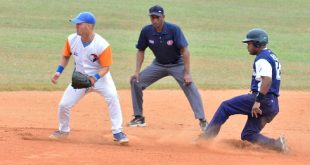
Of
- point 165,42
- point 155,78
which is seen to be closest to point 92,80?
point 165,42

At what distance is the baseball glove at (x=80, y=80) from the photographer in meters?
8.99

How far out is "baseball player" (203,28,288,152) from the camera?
893 cm

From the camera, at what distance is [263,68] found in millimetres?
8883

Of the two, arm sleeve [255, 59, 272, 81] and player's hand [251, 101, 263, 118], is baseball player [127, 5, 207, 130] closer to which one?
player's hand [251, 101, 263, 118]

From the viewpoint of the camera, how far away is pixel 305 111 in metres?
13.3

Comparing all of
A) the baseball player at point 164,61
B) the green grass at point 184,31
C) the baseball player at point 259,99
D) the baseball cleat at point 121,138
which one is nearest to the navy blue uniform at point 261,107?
the baseball player at point 259,99

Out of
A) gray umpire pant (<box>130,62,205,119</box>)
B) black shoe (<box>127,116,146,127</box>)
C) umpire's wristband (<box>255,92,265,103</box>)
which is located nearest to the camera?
umpire's wristband (<box>255,92,265,103</box>)

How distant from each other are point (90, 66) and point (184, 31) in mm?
21076

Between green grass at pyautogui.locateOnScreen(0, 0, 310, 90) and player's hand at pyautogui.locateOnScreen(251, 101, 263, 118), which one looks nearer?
player's hand at pyautogui.locateOnScreen(251, 101, 263, 118)

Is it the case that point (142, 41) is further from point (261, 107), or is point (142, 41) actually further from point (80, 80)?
point (261, 107)

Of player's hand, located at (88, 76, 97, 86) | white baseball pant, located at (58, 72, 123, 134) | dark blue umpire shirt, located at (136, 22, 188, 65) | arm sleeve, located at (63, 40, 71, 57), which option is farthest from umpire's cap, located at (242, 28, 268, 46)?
arm sleeve, located at (63, 40, 71, 57)

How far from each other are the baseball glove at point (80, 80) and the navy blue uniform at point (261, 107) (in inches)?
72.9

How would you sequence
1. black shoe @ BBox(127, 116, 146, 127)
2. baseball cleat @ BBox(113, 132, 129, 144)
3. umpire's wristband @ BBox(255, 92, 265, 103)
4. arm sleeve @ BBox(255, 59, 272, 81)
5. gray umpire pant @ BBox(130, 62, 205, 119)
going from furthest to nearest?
black shoe @ BBox(127, 116, 146, 127), gray umpire pant @ BBox(130, 62, 205, 119), baseball cleat @ BBox(113, 132, 129, 144), umpire's wristband @ BBox(255, 92, 265, 103), arm sleeve @ BBox(255, 59, 272, 81)

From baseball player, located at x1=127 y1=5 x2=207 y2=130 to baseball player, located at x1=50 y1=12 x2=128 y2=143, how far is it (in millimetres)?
1666
